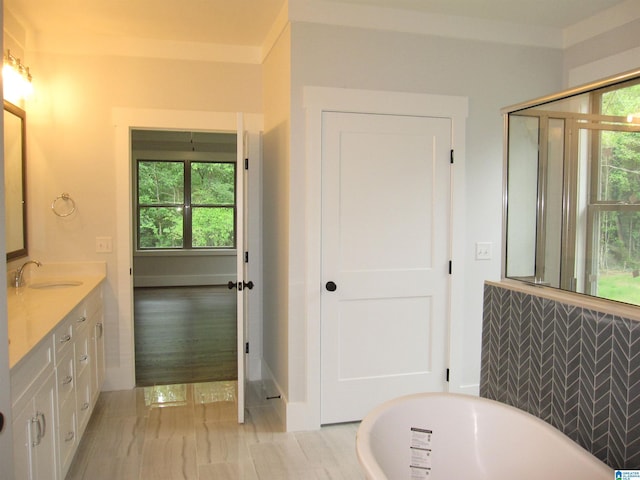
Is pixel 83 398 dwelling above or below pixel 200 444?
above

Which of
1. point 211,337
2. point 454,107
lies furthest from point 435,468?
point 211,337

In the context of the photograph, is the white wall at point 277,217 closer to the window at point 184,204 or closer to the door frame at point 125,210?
the door frame at point 125,210

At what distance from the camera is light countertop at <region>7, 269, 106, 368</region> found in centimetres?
193

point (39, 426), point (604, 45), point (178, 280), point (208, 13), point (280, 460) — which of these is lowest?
point (280, 460)

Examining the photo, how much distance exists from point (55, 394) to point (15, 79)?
213 cm

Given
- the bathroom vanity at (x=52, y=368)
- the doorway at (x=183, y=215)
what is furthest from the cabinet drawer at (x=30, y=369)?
the doorway at (x=183, y=215)

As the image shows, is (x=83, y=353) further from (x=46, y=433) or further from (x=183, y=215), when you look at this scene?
(x=183, y=215)

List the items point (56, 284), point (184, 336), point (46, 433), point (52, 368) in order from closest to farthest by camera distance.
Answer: point (46, 433), point (52, 368), point (56, 284), point (184, 336)

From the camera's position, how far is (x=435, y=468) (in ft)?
6.33

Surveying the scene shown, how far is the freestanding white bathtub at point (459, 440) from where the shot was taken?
173cm

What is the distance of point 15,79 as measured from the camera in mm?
3219

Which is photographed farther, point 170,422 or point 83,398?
point 170,422

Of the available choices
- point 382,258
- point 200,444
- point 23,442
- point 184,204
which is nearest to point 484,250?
point 382,258

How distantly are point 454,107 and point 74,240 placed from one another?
9.54 feet
